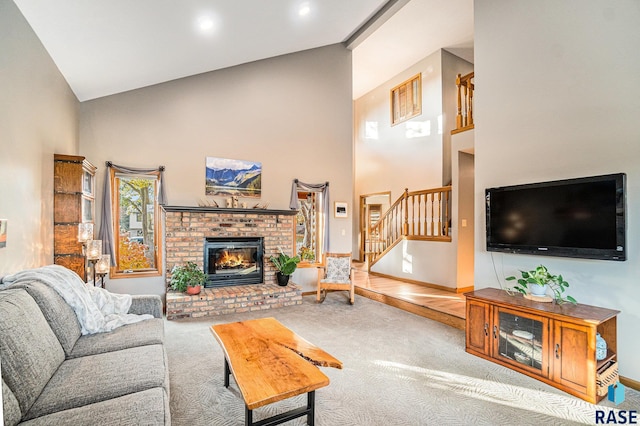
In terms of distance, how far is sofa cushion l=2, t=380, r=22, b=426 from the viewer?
1404 millimetres

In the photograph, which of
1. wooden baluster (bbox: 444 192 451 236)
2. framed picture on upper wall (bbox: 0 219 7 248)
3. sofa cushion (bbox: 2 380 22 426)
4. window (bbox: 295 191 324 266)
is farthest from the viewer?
window (bbox: 295 191 324 266)

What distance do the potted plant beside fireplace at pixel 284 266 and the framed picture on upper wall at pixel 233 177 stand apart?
3.93 ft

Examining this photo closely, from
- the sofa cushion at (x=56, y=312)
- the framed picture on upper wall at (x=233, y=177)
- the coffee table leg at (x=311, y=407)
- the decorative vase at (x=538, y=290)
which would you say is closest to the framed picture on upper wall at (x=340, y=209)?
the framed picture on upper wall at (x=233, y=177)

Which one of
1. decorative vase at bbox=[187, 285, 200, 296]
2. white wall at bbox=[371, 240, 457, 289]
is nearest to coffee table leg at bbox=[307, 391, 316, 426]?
decorative vase at bbox=[187, 285, 200, 296]

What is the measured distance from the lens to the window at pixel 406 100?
290 inches

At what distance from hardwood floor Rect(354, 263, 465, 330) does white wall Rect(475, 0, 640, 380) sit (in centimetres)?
64

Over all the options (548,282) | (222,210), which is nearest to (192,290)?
(222,210)

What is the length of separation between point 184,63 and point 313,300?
4.23 metres

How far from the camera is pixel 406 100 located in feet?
25.3

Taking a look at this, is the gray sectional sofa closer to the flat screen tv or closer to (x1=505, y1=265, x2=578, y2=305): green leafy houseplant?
(x1=505, y1=265, x2=578, y2=305): green leafy houseplant

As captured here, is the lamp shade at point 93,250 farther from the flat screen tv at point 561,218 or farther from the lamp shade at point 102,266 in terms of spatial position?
the flat screen tv at point 561,218

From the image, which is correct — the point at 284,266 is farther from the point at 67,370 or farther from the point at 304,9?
the point at 304,9

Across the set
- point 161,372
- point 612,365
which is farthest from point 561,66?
point 161,372

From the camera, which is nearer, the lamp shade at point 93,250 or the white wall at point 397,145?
the lamp shade at point 93,250
